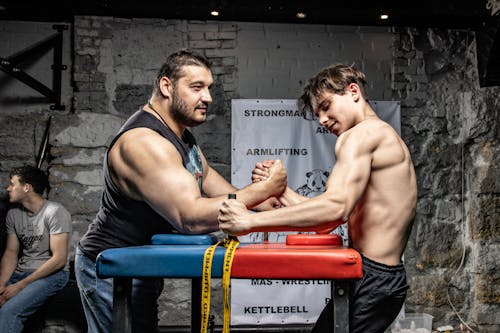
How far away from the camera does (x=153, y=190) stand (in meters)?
2.12

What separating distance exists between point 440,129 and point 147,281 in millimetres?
3464

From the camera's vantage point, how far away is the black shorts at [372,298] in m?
2.07

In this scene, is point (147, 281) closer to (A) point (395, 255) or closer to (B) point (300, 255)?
(B) point (300, 255)

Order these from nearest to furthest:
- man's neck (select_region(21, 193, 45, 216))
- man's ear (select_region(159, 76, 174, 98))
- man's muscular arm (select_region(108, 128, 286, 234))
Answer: man's muscular arm (select_region(108, 128, 286, 234)), man's ear (select_region(159, 76, 174, 98)), man's neck (select_region(21, 193, 45, 216))

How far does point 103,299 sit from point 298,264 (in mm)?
966

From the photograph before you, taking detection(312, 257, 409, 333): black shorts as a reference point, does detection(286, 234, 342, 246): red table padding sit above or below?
above

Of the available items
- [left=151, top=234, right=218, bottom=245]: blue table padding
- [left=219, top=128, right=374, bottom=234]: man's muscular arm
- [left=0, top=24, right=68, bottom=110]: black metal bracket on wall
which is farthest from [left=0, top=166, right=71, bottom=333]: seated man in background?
[left=219, top=128, right=374, bottom=234]: man's muscular arm

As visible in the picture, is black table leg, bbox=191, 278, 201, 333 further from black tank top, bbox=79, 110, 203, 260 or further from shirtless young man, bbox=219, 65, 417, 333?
shirtless young man, bbox=219, 65, 417, 333

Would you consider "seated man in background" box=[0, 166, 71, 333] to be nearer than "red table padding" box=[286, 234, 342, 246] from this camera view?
No

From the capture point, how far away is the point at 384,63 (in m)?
4.95

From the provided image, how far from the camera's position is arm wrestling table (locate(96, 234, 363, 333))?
176 cm

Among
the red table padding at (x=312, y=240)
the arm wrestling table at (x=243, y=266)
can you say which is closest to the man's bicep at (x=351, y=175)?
the red table padding at (x=312, y=240)

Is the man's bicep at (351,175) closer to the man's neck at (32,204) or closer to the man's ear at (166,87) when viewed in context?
the man's ear at (166,87)

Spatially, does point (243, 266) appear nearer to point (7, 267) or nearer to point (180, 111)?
point (180, 111)
